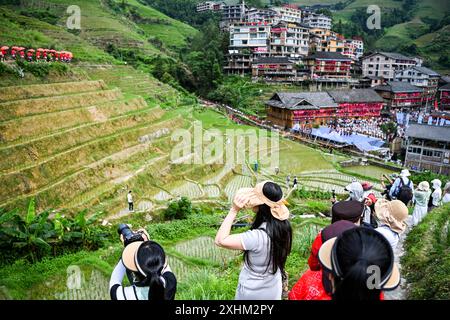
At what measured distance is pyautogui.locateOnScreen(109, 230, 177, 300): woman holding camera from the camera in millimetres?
2578

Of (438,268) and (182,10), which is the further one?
(182,10)

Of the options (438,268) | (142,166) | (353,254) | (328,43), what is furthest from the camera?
(328,43)

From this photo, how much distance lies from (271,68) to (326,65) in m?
8.52

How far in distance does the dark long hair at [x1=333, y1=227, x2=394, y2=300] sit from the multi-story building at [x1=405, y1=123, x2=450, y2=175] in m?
26.4

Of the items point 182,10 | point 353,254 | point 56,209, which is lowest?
point 56,209

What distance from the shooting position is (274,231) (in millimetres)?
2904

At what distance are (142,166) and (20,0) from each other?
38476 mm

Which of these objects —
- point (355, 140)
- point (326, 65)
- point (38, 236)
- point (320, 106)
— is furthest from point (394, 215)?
point (326, 65)

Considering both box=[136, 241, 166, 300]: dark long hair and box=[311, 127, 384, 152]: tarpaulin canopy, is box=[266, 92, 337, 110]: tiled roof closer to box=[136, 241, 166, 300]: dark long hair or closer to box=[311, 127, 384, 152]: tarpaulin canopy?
box=[311, 127, 384, 152]: tarpaulin canopy

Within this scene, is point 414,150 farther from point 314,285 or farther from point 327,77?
point 314,285

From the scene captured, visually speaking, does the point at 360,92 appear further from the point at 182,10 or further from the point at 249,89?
the point at 182,10

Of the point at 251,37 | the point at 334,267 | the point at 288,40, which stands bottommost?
the point at 334,267

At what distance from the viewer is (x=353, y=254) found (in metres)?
2.00
